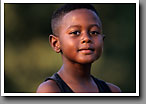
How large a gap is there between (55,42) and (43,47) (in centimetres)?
28

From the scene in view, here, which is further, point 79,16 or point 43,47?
point 43,47

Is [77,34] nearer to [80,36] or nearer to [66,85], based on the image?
[80,36]

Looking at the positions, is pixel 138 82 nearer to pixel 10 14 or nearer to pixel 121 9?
pixel 121 9

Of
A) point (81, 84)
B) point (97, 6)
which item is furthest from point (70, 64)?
point (97, 6)

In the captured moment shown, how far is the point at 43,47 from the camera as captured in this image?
97.0 inches

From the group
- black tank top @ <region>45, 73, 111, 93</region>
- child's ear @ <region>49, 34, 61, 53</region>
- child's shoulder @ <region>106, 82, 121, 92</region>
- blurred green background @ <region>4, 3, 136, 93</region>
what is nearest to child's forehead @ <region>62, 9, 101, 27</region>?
child's ear @ <region>49, 34, 61, 53</region>

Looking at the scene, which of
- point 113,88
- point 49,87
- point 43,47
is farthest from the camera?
point 43,47

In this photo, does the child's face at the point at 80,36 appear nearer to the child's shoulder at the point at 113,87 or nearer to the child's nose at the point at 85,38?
the child's nose at the point at 85,38

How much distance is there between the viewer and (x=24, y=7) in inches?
94.6

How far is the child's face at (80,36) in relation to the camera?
216cm

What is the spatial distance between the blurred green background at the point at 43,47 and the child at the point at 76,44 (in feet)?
0.57

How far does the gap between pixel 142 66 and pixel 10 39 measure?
90 centimetres

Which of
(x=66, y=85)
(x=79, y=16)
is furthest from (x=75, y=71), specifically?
(x=79, y=16)

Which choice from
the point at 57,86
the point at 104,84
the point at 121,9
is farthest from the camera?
the point at 121,9
